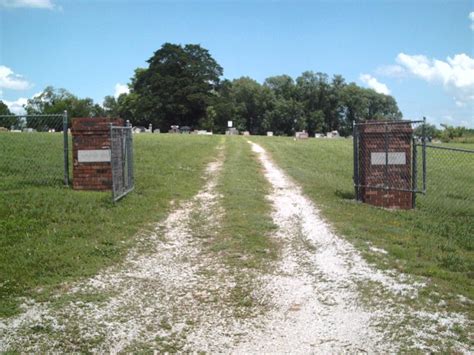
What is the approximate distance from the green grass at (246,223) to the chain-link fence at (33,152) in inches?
170

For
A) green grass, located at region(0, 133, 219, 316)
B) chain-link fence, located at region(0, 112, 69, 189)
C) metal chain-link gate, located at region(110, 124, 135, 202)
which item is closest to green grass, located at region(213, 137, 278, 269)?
green grass, located at region(0, 133, 219, 316)

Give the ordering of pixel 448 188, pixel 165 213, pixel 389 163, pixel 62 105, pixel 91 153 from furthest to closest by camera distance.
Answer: pixel 62 105
pixel 448 188
pixel 91 153
pixel 389 163
pixel 165 213

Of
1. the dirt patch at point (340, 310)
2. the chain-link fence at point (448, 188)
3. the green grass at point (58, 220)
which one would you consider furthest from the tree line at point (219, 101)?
the dirt patch at point (340, 310)

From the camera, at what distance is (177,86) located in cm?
8412

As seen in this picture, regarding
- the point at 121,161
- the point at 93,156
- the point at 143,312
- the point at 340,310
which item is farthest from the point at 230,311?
the point at 93,156

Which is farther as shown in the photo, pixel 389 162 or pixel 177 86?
pixel 177 86

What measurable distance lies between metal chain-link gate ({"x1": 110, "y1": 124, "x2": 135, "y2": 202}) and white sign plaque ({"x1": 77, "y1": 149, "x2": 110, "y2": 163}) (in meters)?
0.40

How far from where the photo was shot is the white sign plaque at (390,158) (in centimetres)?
1115

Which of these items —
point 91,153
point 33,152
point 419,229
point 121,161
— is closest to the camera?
point 419,229

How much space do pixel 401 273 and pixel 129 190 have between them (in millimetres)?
7311

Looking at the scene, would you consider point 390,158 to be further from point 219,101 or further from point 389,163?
point 219,101

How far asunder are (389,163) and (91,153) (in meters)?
6.84

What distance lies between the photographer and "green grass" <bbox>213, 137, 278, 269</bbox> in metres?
7.32

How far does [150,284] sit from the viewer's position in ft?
20.4
